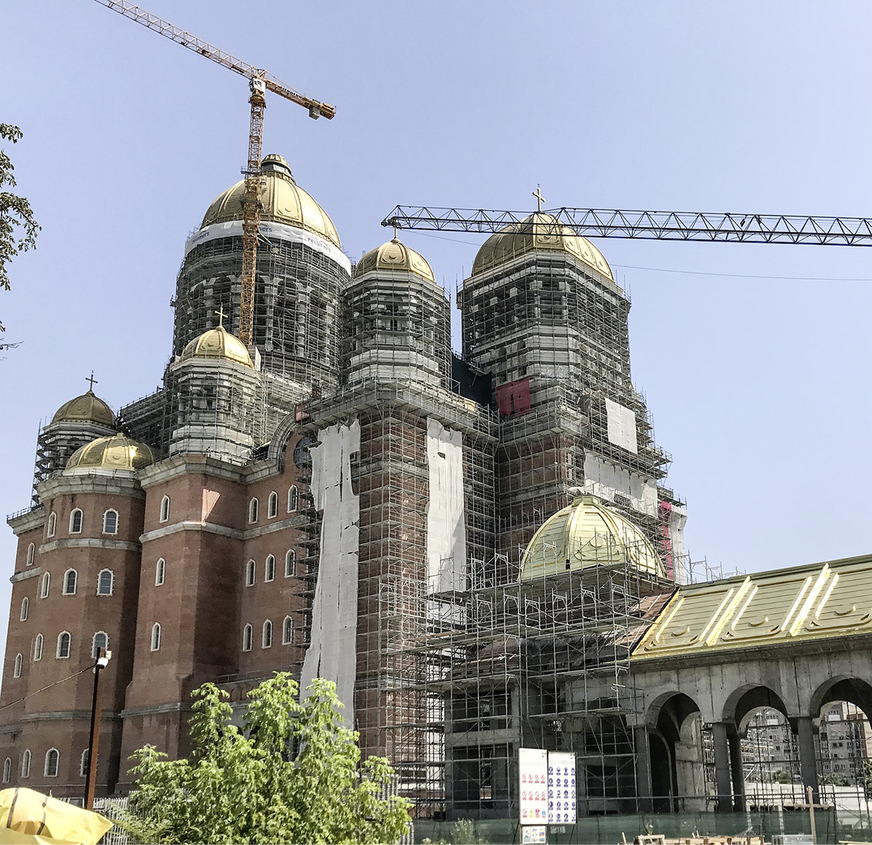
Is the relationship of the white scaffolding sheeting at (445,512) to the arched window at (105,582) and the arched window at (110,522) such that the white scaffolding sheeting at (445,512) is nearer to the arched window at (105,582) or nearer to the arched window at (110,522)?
the arched window at (105,582)

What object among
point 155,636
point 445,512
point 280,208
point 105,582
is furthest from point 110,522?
point 280,208

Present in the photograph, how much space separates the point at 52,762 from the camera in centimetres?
6103

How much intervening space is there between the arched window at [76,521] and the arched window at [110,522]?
4.70 feet

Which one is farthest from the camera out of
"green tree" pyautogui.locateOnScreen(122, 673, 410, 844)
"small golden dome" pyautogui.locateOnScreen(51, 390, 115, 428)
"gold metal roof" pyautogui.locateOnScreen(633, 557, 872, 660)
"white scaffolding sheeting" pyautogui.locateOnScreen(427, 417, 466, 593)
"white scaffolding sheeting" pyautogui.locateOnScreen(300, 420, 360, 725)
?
"small golden dome" pyautogui.locateOnScreen(51, 390, 115, 428)

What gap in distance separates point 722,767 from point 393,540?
2095 centimetres

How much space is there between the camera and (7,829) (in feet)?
48.8

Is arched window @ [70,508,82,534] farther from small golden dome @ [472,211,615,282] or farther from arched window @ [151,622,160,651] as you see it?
small golden dome @ [472,211,615,282]

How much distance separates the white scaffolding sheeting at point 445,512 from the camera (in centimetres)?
5612

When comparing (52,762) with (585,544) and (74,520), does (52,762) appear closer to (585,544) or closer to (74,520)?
(74,520)

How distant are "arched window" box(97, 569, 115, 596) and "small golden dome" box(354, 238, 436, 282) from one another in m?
22.9

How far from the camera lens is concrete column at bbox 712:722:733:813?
121 feet

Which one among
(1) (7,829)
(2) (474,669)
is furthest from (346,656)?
(1) (7,829)

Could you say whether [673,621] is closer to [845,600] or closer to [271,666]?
[845,600]

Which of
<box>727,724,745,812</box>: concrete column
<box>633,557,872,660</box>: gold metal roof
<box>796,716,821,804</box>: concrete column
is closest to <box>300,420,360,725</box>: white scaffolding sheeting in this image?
<box>633,557,872,660</box>: gold metal roof
